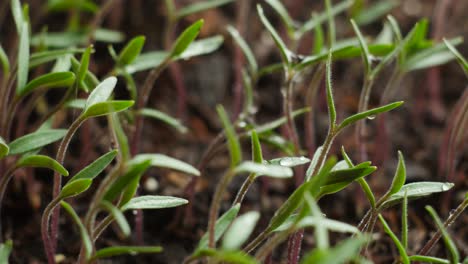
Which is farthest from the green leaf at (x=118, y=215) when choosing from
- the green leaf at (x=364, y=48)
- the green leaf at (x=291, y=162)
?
the green leaf at (x=364, y=48)

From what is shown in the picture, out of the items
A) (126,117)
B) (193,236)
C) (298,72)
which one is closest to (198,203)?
(193,236)

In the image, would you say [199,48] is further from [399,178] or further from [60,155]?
[399,178]

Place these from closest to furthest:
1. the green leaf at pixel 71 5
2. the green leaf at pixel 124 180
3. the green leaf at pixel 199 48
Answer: the green leaf at pixel 124 180
the green leaf at pixel 199 48
the green leaf at pixel 71 5

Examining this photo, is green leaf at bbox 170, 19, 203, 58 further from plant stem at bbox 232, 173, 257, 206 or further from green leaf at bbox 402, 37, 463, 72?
green leaf at bbox 402, 37, 463, 72

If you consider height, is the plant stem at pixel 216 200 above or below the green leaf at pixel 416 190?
above

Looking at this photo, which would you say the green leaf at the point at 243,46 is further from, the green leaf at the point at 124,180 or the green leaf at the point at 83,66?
the green leaf at the point at 124,180

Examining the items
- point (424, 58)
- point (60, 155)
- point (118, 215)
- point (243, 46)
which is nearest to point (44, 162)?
point (60, 155)
